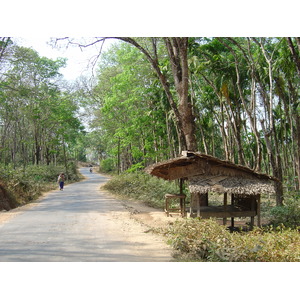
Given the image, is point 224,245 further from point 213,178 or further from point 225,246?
point 213,178

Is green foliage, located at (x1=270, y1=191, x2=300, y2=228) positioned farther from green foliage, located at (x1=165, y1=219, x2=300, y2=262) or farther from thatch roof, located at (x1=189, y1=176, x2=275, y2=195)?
green foliage, located at (x1=165, y1=219, x2=300, y2=262)

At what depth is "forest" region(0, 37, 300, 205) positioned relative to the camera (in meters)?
11.6

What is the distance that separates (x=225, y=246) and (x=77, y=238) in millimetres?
3150

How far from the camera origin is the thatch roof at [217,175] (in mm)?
8484

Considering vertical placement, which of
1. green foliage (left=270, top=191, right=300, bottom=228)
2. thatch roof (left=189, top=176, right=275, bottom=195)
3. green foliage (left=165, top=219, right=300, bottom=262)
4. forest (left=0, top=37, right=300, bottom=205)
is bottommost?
green foliage (left=270, top=191, right=300, bottom=228)

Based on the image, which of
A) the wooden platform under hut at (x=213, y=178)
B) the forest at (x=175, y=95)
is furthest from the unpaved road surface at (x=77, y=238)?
the forest at (x=175, y=95)

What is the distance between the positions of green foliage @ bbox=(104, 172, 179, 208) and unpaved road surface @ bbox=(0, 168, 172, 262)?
10.7 feet

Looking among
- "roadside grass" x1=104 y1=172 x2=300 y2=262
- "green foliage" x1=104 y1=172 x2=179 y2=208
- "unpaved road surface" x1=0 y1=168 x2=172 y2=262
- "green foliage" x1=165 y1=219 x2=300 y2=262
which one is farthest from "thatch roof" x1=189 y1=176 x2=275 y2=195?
"green foliage" x1=104 y1=172 x2=179 y2=208

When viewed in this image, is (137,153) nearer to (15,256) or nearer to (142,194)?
(142,194)

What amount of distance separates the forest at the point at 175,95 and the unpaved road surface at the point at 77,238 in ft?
13.5

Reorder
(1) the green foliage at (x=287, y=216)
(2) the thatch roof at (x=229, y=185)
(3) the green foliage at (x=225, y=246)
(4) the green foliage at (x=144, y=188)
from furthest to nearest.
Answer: (4) the green foliage at (x=144, y=188), (1) the green foliage at (x=287, y=216), (2) the thatch roof at (x=229, y=185), (3) the green foliage at (x=225, y=246)

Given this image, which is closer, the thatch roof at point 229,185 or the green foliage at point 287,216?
the thatch roof at point 229,185

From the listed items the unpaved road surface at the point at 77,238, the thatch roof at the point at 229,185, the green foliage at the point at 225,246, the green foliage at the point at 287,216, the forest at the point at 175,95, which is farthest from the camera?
the forest at the point at 175,95

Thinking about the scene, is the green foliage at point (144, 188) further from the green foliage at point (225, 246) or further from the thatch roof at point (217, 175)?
the green foliage at point (225, 246)
